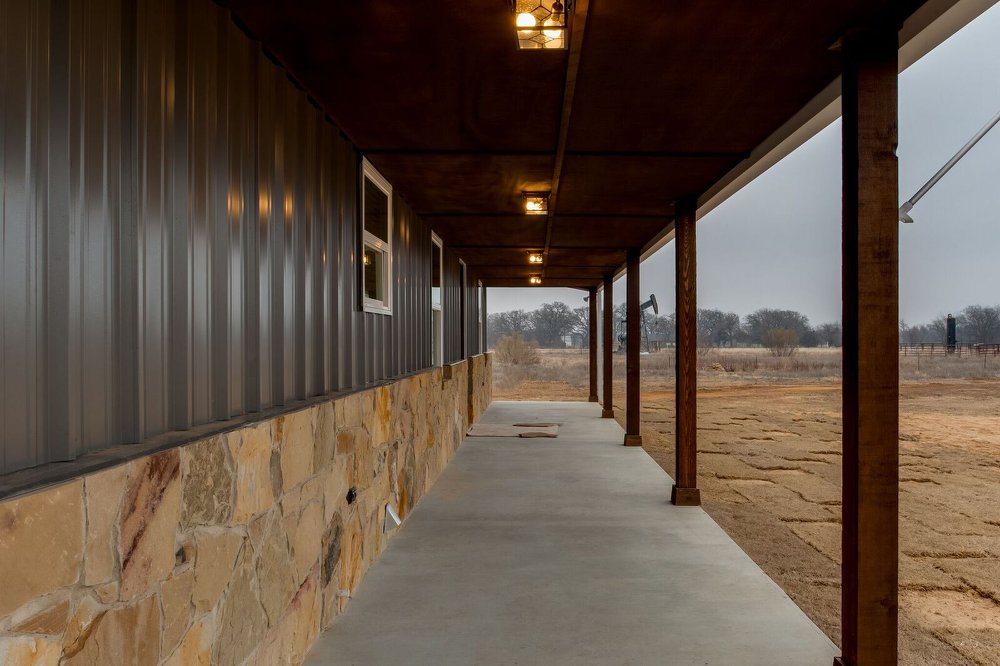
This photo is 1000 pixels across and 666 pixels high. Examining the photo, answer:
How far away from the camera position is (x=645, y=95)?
→ 317cm

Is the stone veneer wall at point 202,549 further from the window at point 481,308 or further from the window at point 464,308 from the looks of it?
the window at point 481,308

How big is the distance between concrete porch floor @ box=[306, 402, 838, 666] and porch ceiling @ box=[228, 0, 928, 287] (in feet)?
8.60

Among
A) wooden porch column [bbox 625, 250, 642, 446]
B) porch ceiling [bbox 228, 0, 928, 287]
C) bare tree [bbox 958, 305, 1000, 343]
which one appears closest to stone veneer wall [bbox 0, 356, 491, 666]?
porch ceiling [bbox 228, 0, 928, 287]

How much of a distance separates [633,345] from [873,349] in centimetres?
563

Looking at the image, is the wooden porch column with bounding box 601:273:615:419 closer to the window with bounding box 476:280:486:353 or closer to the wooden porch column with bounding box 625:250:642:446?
the window with bounding box 476:280:486:353

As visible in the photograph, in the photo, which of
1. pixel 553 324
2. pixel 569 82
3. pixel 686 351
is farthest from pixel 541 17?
pixel 553 324

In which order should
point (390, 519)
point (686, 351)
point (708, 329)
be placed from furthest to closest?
point (708, 329)
point (686, 351)
point (390, 519)

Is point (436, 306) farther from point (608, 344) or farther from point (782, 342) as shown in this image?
point (782, 342)

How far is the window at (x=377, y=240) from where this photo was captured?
450 centimetres

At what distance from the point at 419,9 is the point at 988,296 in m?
61.2

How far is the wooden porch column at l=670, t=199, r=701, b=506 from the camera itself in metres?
5.46

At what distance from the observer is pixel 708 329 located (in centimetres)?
5078

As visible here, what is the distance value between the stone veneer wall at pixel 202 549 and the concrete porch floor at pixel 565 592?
1.14 feet

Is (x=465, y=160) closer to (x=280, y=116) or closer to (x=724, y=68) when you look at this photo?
(x=280, y=116)
